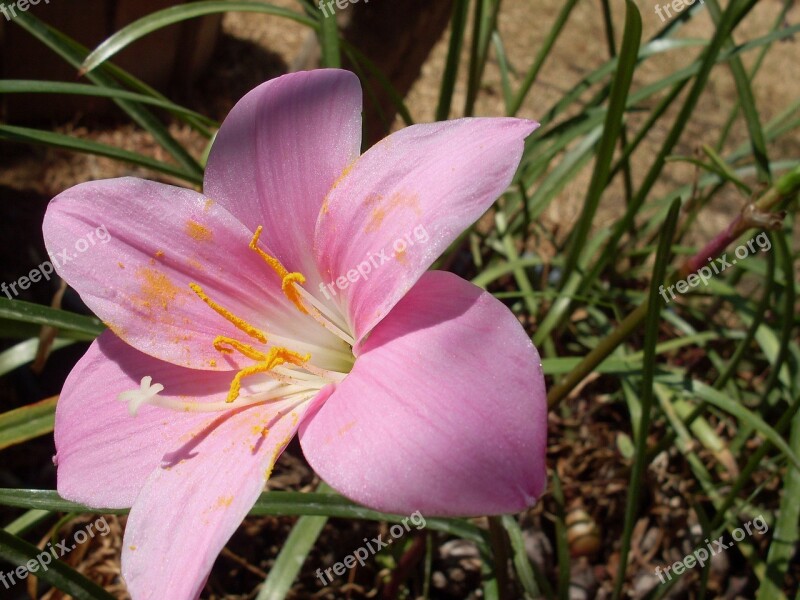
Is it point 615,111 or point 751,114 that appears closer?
point 615,111

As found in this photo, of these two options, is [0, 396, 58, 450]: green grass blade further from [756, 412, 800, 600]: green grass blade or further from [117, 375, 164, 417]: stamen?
[756, 412, 800, 600]: green grass blade

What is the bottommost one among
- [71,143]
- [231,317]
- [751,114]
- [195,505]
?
[195,505]

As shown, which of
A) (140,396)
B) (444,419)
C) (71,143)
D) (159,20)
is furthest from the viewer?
(159,20)

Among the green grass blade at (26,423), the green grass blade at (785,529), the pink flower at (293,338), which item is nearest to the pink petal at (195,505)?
the pink flower at (293,338)

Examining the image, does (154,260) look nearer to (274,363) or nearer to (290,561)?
(274,363)

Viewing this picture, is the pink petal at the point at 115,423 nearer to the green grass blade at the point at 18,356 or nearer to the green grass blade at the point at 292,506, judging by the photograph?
the green grass blade at the point at 292,506

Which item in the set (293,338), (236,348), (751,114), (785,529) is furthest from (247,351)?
(751,114)
